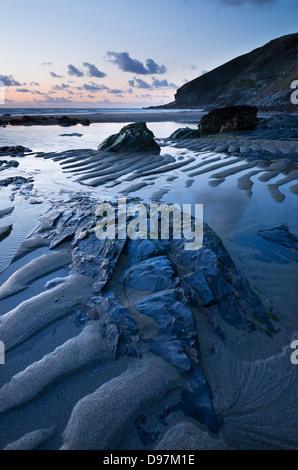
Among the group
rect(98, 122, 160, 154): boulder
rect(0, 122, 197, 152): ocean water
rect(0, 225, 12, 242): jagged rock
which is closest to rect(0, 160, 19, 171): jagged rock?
rect(0, 122, 197, 152): ocean water

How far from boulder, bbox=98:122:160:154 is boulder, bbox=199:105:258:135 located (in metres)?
7.08

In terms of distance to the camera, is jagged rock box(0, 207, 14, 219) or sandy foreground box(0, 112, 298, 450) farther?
jagged rock box(0, 207, 14, 219)

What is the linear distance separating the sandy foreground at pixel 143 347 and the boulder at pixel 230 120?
14.1 metres

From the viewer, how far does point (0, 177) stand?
24.3ft

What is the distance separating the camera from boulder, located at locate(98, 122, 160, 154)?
33.7ft

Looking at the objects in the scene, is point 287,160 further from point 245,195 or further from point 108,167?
point 108,167

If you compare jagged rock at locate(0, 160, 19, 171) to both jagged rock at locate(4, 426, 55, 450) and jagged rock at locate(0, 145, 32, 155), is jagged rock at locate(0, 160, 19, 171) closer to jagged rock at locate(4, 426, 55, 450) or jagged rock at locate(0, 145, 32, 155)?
jagged rock at locate(0, 145, 32, 155)

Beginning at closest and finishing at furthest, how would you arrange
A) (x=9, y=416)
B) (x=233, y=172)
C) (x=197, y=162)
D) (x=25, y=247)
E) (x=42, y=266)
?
(x=9, y=416) < (x=42, y=266) < (x=25, y=247) < (x=233, y=172) < (x=197, y=162)

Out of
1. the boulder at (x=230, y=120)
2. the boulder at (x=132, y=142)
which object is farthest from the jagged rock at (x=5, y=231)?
the boulder at (x=230, y=120)

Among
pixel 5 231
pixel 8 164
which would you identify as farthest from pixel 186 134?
pixel 5 231

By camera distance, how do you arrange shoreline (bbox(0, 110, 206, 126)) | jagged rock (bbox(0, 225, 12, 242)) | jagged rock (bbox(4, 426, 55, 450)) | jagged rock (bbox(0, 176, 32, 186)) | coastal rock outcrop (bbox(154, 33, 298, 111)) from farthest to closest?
coastal rock outcrop (bbox(154, 33, 298, 111)), shoreline (bbox(0, 110, 206, 126)), jagged rock (bbox(0, 176, 32, 186)), jagged rock (bbox(0, 225, 12, 242)), jagged rock (bbox(4, 426, 55, 450))

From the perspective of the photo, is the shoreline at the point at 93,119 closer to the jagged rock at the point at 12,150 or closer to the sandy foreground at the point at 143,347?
the jagged rock at the point at 12,150

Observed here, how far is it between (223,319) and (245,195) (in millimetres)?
4022
